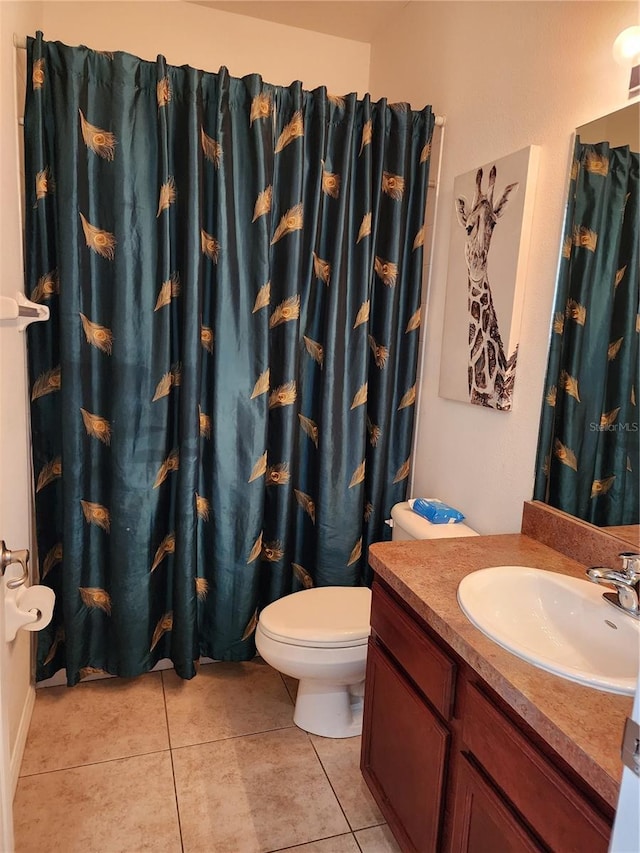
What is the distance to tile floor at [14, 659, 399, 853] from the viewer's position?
1540mm

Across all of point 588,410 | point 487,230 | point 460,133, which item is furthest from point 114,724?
point 460,133

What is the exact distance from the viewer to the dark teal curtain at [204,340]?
71.4 inches

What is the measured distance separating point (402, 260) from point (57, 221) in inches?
47.4

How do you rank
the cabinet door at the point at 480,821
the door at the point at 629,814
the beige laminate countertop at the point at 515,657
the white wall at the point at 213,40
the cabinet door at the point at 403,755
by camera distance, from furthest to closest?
the white wall at the point at 213,40
the cabinet door at the point at 403,755
the cabinet door at the point at 480,821
the beige laminate countertop at the point at 515,657
the door at the point at 629,814

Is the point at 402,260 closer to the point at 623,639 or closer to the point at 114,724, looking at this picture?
the point at 623,639

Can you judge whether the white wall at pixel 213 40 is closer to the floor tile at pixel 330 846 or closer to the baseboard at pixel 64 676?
the baseboard at pixel 64 676

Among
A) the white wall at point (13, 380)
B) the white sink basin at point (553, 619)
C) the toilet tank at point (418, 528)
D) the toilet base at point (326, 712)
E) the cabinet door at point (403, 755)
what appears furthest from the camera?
the toilet base at point (326, 712)

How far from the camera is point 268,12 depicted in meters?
2.28

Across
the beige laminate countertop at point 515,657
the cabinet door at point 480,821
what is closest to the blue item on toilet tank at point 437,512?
the beige laminate countertop at point 515,657

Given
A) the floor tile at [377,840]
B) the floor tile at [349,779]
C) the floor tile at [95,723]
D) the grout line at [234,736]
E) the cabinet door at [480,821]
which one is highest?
the cabinet door at [480,821]

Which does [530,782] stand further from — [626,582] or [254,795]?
[254,795]

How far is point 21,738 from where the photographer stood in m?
1.81

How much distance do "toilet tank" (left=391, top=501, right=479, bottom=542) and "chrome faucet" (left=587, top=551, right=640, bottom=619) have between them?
2.01 ft

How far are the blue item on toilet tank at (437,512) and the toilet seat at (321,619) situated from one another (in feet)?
1.22
